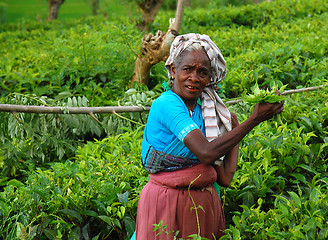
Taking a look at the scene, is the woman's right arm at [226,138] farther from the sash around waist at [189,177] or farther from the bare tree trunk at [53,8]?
the bare tree trunk at [53,8]

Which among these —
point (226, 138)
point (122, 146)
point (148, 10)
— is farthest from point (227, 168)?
point (148, 10)

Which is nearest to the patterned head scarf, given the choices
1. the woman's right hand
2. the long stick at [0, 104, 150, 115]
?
the woman's right hand

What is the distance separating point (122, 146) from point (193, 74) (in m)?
1.66

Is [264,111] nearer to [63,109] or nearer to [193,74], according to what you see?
[193,74]

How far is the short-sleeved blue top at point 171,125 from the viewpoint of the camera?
89.5 inches

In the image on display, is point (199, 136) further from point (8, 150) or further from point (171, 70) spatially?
point (8, 150)

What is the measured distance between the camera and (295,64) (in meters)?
5.42

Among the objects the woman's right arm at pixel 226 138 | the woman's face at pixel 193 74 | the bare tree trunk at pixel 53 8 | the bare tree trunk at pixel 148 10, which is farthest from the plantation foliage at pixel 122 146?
the bare tree trunk at pixel 53 8

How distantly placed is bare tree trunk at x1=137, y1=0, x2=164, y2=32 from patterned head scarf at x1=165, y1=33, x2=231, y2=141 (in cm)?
582

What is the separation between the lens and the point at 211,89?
8.38ft

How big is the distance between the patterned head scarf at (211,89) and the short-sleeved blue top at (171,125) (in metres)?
0.06

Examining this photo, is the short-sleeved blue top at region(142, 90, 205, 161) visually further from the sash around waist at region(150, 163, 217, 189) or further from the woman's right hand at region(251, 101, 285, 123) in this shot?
the woman's right hand at region(251, 101, 285, 123)

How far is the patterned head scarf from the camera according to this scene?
94.4 inches

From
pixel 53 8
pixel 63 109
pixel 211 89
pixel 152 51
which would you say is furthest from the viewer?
pixel 53 8
